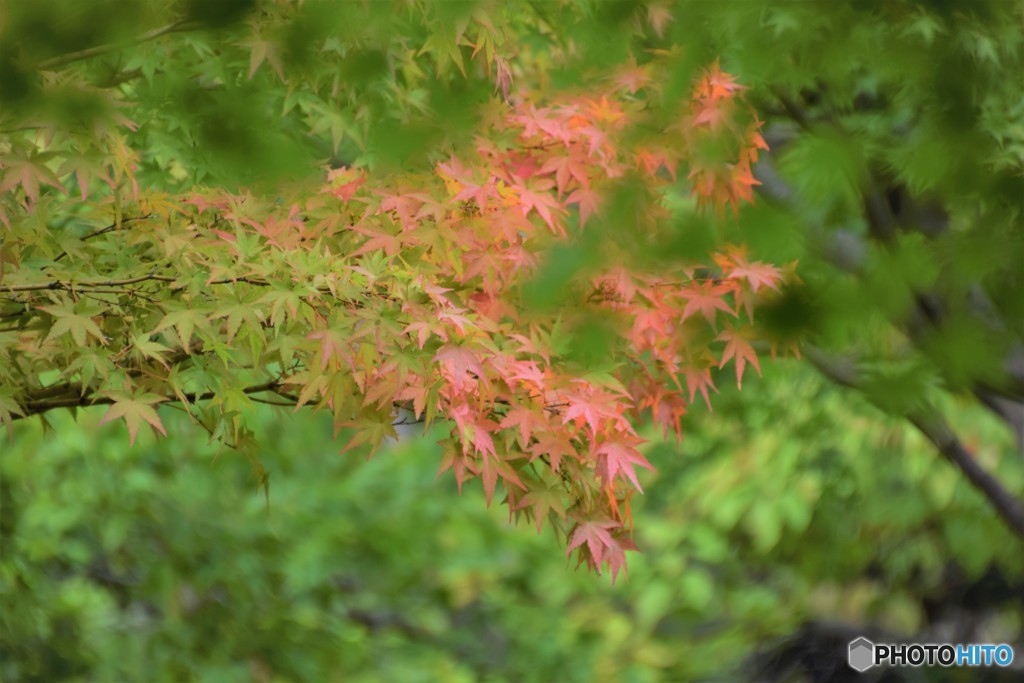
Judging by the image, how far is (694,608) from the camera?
5480 mm

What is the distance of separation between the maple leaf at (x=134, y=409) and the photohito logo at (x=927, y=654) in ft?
13.1

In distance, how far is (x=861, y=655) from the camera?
5.41m

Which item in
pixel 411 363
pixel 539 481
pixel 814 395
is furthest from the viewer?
pixel 814 395

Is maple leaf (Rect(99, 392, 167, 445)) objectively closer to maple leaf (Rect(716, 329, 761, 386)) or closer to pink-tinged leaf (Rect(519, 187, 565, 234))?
pink-tinged leaf (Rect(519, 187, 565, 234))

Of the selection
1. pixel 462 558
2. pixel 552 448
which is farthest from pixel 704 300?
pixel 462 558

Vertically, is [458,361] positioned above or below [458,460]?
above

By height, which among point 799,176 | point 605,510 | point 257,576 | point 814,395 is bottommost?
point 257,576

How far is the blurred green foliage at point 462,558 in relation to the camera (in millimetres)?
4891

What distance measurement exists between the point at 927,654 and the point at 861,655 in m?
0.29

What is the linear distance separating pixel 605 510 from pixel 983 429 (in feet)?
10.3

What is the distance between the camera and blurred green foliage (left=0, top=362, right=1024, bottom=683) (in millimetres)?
4891

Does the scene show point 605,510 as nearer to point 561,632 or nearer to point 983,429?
point 561,632

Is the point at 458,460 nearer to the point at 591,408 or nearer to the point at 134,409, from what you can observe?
the point at 591,408

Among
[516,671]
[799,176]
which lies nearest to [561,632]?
[516,671]
